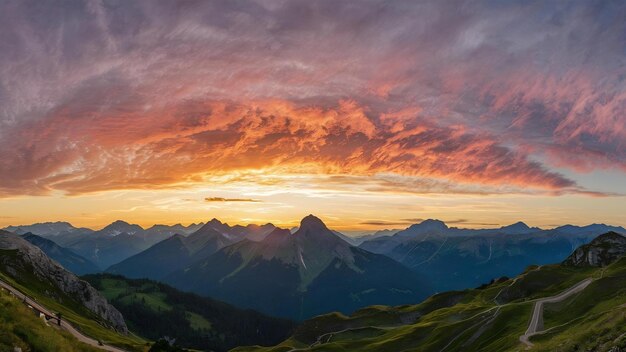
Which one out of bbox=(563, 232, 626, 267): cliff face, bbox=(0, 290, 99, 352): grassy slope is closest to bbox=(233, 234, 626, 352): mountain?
bbox=(563, 232, 626, 267): cliff face

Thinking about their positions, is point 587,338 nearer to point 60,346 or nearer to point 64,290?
point 60,346

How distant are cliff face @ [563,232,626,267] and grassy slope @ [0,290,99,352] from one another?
210m

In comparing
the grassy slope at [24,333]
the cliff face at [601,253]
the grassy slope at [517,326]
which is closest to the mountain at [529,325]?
the grassy slope at [517,326]

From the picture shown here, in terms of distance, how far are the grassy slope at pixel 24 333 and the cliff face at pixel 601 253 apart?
689 ft

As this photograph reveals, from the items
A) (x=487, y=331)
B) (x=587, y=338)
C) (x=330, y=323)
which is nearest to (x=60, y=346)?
(x=587, y=338)

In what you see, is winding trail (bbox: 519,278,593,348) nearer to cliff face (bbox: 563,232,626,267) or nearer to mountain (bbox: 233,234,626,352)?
mountain (bbox: 233,234,626,352)

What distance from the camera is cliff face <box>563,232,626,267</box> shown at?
605ft

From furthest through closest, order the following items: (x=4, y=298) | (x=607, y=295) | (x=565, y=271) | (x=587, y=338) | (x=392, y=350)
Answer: (x=565, y=271) < (x=392, y=350) < (x=607, y=295) < (x=587, y=338) < (x=4, y=298)

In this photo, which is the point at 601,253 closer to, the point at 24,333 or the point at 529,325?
the point at 529,325

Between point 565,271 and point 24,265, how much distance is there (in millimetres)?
229355

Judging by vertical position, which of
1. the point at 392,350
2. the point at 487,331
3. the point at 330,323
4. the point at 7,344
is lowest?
the point at 330,323

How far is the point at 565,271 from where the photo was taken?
170000mm

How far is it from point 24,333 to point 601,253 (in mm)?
219735

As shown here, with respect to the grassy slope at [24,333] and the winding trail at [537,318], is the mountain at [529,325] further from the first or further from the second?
the grassy slope at [24,333]
